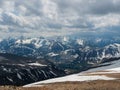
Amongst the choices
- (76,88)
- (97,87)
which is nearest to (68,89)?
(76,88)

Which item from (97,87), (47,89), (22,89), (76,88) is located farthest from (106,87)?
(22,89)

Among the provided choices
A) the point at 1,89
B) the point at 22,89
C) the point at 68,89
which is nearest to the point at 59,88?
the point at 68,89

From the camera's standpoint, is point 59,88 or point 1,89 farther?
point 59,88

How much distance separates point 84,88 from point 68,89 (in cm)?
248

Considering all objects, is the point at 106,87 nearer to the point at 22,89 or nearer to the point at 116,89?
the point at 116,89

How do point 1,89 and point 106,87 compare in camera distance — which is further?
point 106,87

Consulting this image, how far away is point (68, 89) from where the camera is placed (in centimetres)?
4481

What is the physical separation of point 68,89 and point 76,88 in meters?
1.57

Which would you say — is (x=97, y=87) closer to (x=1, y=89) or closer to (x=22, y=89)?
(x=22, y=89)

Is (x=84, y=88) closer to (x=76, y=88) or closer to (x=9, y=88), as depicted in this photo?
(x=76, y=88)

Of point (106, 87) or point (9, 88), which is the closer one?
point (9, 88)

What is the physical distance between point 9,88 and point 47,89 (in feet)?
16.7

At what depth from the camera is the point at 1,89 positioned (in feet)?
142

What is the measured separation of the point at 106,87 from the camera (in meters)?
47.2
